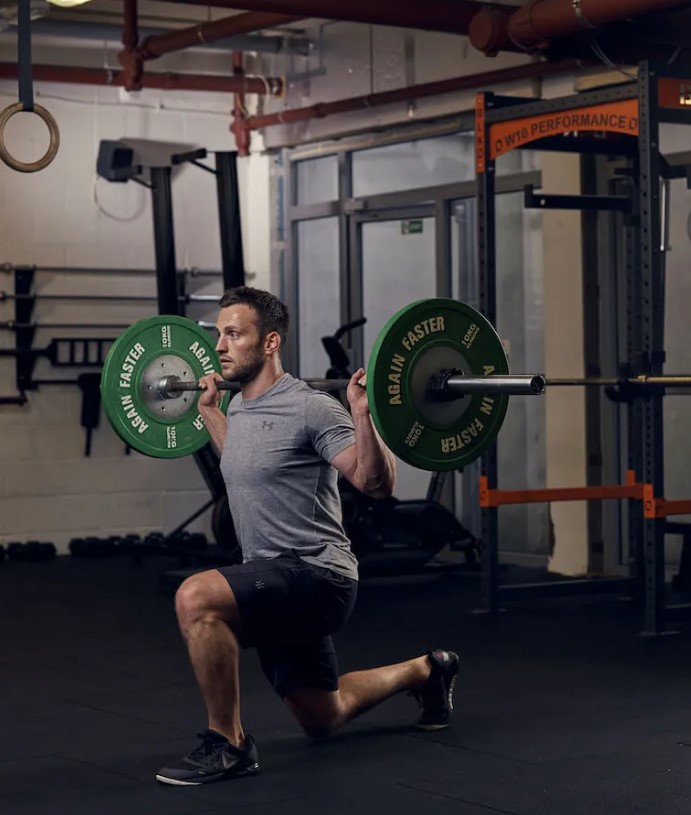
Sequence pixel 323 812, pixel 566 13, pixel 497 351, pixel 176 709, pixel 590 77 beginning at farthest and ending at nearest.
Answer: pixel 590 77, pixel 566 13, pixel 176 709, pixel 497 351, pixel 323 812

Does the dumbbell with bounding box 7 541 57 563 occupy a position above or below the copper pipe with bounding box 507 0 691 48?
below

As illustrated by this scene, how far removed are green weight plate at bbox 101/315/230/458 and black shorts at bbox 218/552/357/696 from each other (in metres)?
0.68

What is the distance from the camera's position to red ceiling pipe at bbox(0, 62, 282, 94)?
811 cm

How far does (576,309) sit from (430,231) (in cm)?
131

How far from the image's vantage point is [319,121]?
8.47 meters

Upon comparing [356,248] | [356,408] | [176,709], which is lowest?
[176,709]

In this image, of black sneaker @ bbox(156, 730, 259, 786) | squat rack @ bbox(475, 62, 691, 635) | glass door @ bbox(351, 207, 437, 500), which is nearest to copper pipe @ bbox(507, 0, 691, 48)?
squat rack @ bbox(475, 62, 691, 635)

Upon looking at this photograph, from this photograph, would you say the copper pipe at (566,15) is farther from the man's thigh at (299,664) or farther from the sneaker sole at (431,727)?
the man's thigh at (299,664)

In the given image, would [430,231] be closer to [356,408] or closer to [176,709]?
[176,709]

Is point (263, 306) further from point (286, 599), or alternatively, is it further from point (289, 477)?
point (286, 599)

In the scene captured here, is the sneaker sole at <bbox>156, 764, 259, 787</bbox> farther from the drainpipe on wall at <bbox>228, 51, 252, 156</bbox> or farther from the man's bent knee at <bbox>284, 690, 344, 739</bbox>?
the drainpipe on wall at <bbox>228, 51, 252, 156</bbox>

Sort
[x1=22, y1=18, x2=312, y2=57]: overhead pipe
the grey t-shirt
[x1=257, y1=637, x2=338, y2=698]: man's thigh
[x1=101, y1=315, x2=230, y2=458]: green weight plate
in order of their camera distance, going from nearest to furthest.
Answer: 1. the grey t-shirt
2. [x1=257, y1=637, x2=338, y2=698]: man's thigh
3. [x1=101, y1=315, x2=230, y2=458]: green weight plate
4. [x1=22, y1=18, x2=312, y2=57]: overhead pipe

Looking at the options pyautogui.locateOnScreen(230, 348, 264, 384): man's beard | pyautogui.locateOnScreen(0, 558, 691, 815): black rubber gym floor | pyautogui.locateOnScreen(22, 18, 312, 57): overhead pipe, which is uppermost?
pyautogui.locateOnScreen(22, 18, 312, 57): overhead pipe

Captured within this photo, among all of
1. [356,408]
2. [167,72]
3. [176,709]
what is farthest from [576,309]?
[356,408]
